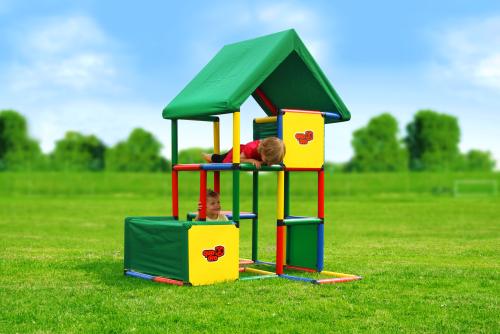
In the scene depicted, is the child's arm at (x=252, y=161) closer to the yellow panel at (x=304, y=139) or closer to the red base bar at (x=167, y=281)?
the yellow panel at (x=304, y=139)

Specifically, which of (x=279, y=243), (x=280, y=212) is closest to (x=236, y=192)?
(x=280, y=212)

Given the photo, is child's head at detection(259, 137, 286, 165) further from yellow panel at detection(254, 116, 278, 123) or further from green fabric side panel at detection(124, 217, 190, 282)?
green fabric side panel at detection(124, 217, 190, 282)

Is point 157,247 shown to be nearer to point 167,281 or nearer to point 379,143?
point 167,281

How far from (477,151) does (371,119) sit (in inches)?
780

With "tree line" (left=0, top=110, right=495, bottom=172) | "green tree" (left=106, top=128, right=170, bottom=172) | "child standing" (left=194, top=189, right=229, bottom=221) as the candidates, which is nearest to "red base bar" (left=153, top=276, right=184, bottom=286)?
"child standing" (left=194, top=189, right=229, bottom=221)

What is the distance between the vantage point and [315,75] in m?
10.6

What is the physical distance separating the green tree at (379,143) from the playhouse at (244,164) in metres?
68.0

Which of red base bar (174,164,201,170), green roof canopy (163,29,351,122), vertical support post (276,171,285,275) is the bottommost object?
vertical support post (276,171,285,275)

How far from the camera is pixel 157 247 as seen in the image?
9828mm

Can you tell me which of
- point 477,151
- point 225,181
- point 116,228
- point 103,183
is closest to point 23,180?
point 103,183

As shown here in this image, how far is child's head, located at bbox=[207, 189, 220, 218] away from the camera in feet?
34.5

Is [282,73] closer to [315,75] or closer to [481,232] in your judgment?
[315,75]

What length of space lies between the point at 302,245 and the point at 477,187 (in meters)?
51.9

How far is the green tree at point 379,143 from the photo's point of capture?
258ft
